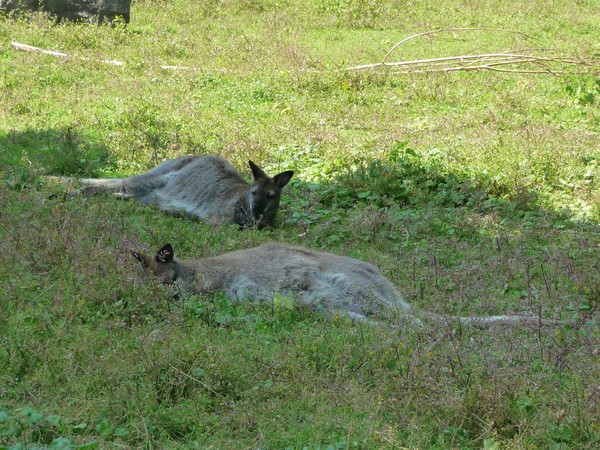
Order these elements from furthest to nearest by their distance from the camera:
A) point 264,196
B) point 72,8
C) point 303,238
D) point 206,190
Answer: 1. point 72,8
2. point 206,190
3. point 264,196
4. point 303,238

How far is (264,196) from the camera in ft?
32.8

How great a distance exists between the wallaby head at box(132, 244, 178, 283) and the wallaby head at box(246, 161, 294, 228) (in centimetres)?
288

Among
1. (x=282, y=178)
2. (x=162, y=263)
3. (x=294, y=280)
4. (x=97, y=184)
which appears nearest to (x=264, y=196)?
(x=282, y=178)

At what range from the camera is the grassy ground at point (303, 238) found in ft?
16.0

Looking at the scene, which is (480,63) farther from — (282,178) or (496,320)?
(496,320)

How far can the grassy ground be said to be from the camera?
487cm

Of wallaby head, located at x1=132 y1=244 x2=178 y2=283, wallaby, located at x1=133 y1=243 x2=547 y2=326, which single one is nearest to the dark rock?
wallaby, located at x1=133 y1=243 x2=547 y2=326

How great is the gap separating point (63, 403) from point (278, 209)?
5556 millimetres

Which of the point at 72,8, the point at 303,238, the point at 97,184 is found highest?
the point at 72,8

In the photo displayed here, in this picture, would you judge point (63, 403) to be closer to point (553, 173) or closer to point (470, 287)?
point (470, 287)

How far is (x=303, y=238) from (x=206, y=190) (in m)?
1.79

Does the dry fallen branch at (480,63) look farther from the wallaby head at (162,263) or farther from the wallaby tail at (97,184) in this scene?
the wallaby head at (162,263)

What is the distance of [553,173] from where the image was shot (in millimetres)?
11031

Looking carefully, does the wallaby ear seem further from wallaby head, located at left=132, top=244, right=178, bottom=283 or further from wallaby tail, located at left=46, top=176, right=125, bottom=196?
wallaby tail, located at left=46, top=176, right=125, bottom=196
